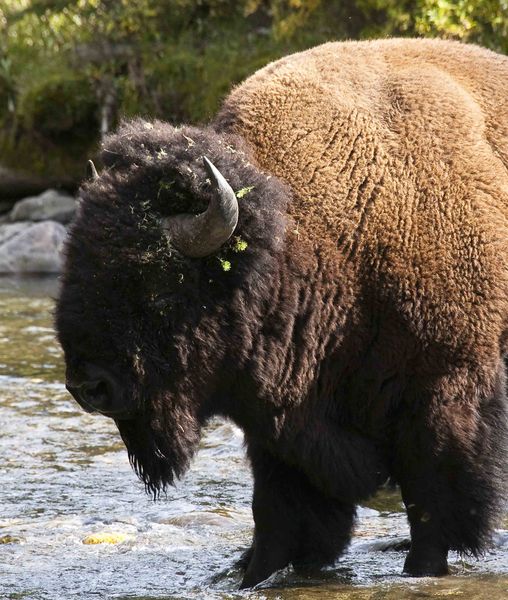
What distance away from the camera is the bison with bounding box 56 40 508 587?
4367mm

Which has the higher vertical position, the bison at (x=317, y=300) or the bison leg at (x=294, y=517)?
the bison at (x=317, y=300)

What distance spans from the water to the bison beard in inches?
18.7

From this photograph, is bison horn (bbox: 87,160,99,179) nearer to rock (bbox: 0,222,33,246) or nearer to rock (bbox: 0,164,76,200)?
rock (bbox: 0,222,33,246)

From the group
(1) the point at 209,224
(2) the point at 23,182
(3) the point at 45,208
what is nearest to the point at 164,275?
(1) the point at 209,224

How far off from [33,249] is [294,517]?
1062 centimetres

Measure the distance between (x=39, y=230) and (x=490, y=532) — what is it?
11280 millimetres

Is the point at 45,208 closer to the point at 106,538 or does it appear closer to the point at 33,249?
the point at 33,249

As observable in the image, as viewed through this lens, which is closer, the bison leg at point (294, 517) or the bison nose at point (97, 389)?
the bison nose at point (97, 389)

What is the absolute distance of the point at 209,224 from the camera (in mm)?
4246

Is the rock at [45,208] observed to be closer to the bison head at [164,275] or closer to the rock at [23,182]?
the rock at [23,182]

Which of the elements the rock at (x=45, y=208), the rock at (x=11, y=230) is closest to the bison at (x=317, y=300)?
the rock at (x=11, y=230)

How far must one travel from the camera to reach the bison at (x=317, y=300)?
14.3 feet

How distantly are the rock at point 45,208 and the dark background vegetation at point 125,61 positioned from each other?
0.53 meters

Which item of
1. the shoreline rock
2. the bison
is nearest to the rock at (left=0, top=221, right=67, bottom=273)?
the shoreline rock
